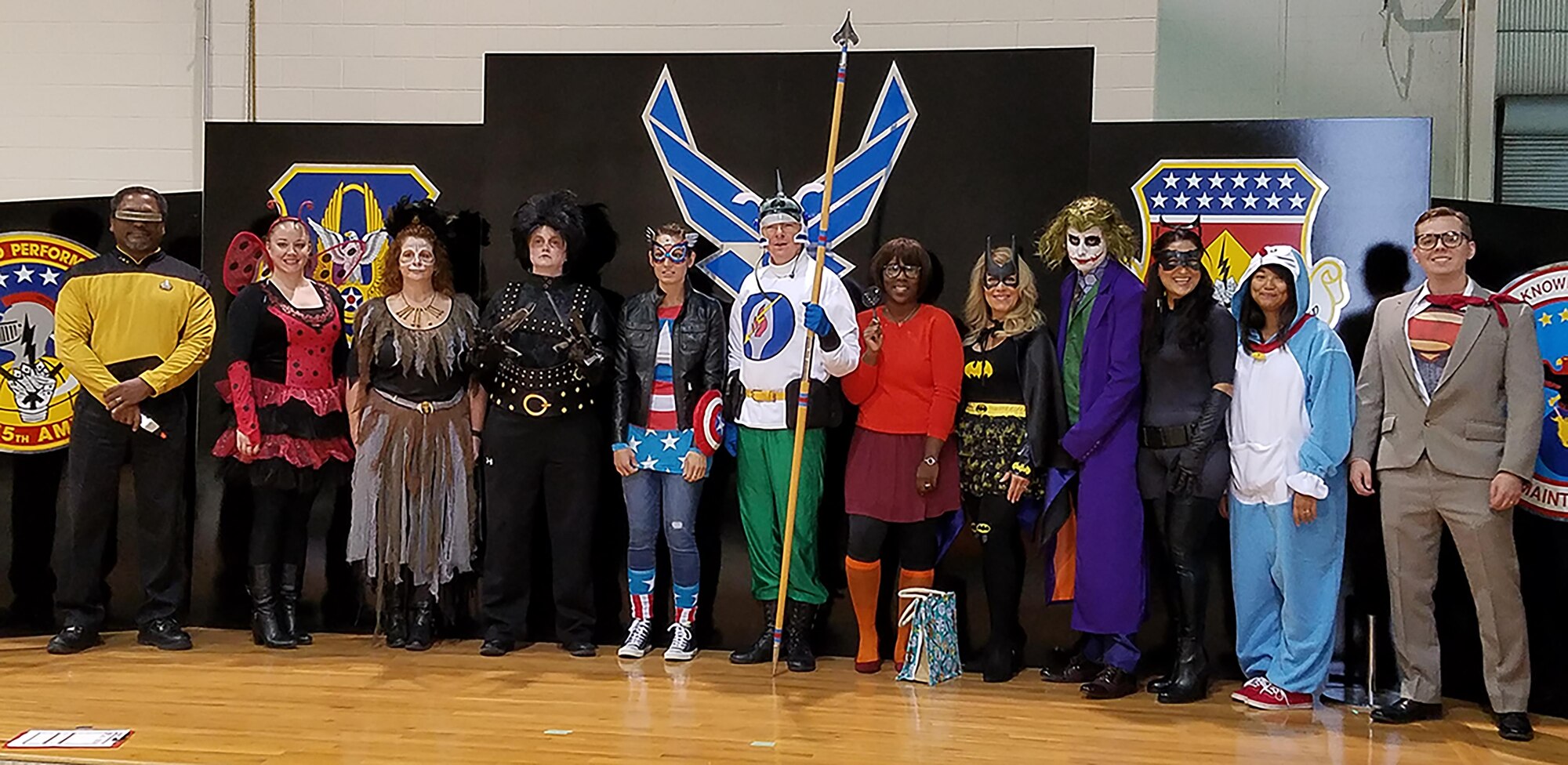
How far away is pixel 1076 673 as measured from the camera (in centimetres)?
471

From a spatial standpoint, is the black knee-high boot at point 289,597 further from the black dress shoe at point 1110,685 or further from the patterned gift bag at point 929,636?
the black dress shoe at point 1110,685

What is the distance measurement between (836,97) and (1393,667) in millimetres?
2715

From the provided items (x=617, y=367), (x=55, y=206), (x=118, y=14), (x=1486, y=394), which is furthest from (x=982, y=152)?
(x=118, y=14)

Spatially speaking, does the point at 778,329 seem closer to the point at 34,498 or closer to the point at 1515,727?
the point at 1515,727

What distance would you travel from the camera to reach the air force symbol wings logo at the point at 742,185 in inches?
199

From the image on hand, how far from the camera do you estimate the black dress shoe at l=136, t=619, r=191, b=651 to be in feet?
16.4

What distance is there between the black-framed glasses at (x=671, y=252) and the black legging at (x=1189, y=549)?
1.84m

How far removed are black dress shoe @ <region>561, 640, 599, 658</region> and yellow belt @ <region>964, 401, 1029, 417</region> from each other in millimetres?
1619

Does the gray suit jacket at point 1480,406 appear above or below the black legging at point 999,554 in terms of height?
above

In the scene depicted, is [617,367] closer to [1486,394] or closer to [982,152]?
[982,152]


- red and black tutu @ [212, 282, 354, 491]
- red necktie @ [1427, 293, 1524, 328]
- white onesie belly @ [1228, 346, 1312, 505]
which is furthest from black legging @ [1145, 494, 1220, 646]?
red and black tutu @ [212, 282, 354, 491]

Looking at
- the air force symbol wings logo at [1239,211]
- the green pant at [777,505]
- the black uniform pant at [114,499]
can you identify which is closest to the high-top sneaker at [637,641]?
the green pant at [777,505]

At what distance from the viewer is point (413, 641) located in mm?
5070

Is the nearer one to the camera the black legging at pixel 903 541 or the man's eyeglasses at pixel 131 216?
the black legging at pixel 903 541
